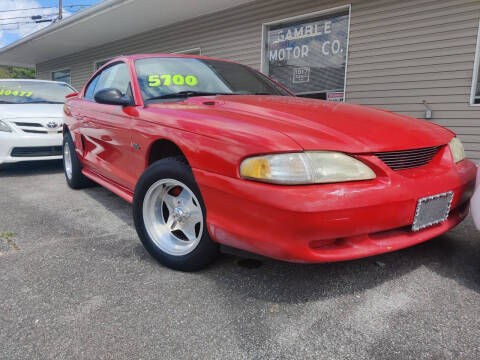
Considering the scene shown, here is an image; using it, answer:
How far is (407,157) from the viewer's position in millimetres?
1854

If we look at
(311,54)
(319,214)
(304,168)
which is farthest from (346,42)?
(319,214)

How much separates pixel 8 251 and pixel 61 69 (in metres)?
15.1

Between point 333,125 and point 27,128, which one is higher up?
point 333,125

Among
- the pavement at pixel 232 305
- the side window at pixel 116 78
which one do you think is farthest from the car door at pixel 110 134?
the pavement at pixel 232 305

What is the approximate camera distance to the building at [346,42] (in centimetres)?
500

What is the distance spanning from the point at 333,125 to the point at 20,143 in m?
4.48

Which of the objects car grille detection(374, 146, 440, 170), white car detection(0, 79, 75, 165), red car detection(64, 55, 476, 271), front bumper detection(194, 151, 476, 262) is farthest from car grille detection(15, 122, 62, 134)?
car grille detection(374, 146, 440, 170)

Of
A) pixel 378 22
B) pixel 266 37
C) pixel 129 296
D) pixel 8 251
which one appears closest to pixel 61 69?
pixel 266 37

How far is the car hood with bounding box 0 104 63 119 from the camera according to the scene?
15.8ft

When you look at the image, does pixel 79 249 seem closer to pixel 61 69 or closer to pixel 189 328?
pixel 189 328

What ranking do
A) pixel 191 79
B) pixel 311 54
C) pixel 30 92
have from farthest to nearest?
pixel 311 54 → pixel 30 92 → pixel 191 79

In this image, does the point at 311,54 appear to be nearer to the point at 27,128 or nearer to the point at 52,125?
the point at 52,125

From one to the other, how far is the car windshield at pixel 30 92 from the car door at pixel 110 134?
2.60m

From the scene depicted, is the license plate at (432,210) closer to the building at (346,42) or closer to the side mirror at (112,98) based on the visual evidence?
the side mirror at (112,98)
